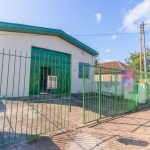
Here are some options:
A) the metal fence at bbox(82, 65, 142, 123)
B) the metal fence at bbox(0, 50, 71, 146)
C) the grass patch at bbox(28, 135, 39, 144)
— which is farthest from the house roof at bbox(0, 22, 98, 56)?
the grass patch at bbox(28, 135, 39, 144)

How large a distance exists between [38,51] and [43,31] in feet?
5.01

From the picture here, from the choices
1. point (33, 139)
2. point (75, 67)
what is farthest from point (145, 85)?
point (33, 139)

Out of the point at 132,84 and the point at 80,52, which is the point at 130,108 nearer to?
the point at 132,84

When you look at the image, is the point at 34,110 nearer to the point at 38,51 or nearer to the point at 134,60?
the point at 38,51

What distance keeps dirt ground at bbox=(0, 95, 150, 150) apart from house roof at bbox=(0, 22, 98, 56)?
6916 mm

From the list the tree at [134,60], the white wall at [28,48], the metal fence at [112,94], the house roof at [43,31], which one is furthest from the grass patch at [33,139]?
the tree at [134,60]

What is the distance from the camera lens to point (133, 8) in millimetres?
11352

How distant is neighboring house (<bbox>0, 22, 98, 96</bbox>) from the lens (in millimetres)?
8498

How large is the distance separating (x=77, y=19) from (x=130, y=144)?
11.2m

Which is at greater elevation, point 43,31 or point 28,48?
point 43,31

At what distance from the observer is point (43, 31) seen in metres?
10.1

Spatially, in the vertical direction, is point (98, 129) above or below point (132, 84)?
below

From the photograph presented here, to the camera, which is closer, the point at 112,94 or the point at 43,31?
the point at 112,94

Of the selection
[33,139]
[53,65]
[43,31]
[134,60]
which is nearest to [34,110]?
[53,65]
